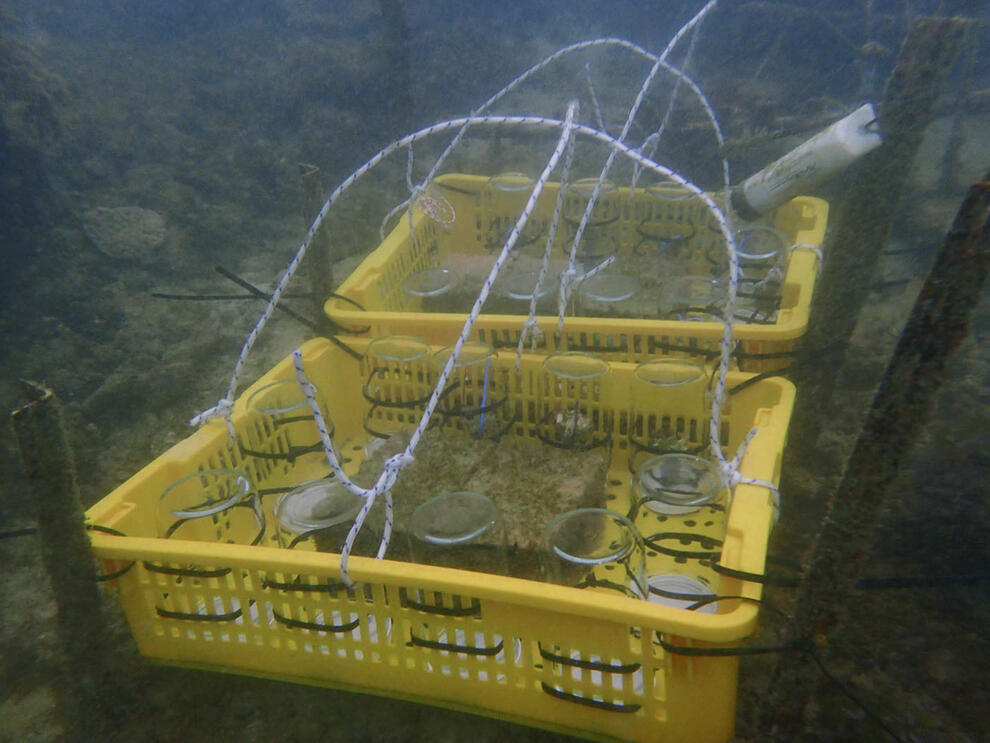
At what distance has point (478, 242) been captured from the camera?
3301mm

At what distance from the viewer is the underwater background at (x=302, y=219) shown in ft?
5.17

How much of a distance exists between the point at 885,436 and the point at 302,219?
4581 mm

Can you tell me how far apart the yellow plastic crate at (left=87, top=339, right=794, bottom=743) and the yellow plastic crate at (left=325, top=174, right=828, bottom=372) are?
0.42 m

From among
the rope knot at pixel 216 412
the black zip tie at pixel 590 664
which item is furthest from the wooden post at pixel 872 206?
the rope knot at pixel 216 412

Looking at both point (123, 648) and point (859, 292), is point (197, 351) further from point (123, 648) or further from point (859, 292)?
point (859, 292)

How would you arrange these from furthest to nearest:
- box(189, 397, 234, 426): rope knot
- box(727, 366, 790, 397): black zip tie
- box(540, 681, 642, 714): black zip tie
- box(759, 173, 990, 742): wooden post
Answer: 1. box(727, 366, 790, 397): black zip tie
2. box(189, 397, 234, 426): rope knot
3. box(540, 681, 642, 714): black zip tie
4. box(759, 173, 990, 742): wooden post

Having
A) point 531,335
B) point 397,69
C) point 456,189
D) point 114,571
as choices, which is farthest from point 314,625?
point 397,69

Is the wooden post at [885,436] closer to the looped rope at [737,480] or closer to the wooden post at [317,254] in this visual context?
the looped rope at [737,480]

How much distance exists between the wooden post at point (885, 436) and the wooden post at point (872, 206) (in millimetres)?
989

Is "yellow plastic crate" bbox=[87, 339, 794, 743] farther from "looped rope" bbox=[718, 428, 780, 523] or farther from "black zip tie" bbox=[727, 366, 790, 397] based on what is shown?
"black zip tie" bbox=[727, 366, 790, 397]

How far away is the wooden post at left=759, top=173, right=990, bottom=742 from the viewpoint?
0.90 m

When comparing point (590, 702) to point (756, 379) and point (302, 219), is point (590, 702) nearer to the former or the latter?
point (756, 379)

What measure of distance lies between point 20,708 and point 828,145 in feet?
8.71

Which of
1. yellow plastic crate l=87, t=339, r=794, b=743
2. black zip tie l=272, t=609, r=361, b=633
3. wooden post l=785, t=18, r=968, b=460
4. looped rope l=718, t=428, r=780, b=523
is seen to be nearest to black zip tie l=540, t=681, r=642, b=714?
yellow plastic crate l=87, t=339, r=794, b=743
